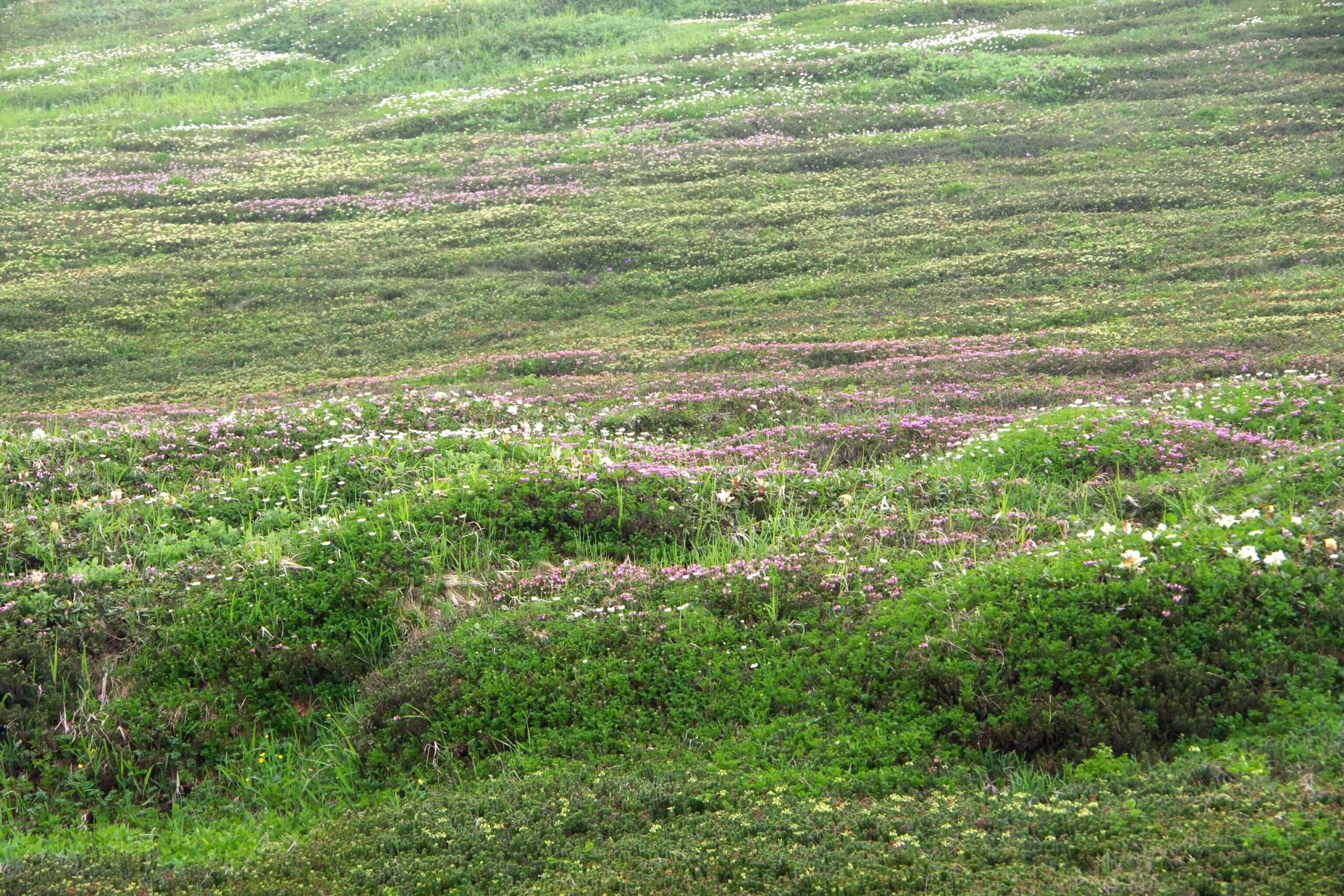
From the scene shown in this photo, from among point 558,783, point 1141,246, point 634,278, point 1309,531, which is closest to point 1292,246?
point 1141,246

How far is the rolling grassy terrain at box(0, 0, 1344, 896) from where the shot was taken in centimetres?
544

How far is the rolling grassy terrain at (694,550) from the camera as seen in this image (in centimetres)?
544

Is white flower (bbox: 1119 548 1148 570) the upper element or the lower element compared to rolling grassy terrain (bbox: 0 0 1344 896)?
upper

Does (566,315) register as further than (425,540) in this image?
Yes

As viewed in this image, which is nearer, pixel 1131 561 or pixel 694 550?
pixel 1131 561

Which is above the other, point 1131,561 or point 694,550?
point 1131,561

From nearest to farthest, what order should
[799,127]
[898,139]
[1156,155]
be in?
1. [1156,155]
2. [898,139]
3. [799,127]

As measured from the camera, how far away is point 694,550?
8641 mm

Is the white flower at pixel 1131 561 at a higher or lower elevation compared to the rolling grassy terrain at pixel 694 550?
higher

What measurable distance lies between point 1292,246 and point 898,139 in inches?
561

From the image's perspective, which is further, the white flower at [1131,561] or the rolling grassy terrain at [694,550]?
the white flower at [1131,561]

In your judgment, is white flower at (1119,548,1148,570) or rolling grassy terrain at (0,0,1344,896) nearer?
rolling grassy terrain at (0,0,1344,896)

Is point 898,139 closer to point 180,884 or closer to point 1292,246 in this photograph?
point 1292,246

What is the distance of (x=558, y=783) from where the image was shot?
600 cm
